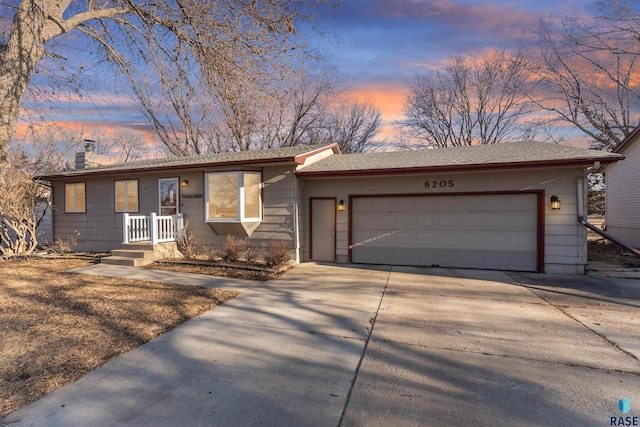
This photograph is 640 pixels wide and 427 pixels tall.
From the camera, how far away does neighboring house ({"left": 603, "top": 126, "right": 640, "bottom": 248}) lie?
Answer: 1137cm

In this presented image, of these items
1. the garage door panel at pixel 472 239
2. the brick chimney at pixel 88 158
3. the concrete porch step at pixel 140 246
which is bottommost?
the concrete porch step at pixel 140 246

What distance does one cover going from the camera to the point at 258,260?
8.89m

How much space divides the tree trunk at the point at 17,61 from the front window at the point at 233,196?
446cm

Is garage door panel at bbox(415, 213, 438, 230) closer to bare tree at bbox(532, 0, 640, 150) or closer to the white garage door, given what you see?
the white garage door

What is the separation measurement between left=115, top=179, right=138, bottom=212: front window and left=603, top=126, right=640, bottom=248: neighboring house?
16.0m

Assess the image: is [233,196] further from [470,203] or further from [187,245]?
[470,203]

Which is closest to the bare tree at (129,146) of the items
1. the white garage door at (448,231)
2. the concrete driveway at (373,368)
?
the white garage door at (448,231)

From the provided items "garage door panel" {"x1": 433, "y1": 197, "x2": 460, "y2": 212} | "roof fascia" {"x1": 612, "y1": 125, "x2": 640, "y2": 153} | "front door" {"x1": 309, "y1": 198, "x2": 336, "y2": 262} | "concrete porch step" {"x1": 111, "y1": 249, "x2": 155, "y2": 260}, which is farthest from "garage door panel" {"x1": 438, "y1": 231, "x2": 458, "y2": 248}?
"roof fascia" {"x1": 612, "y1": 125, "x2": 640, "y2": 153}

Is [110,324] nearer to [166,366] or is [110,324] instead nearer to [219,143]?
[166,366]

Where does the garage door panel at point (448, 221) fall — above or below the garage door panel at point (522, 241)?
above

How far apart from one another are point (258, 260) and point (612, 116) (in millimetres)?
23133

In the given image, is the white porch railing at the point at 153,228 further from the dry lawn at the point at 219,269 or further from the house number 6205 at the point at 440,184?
the house number 6205 at the point at 440,184

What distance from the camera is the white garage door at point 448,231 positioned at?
25.5ft

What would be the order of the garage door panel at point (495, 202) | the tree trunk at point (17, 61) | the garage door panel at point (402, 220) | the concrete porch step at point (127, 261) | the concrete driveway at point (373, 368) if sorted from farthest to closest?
the garage door panel at point (402, 220)
the concrete porch step at point (127, 261)
the garage door panel at point (495, 202)
the tree trunk at point (17, 61)
the concrete driveway at point (373, 368)
